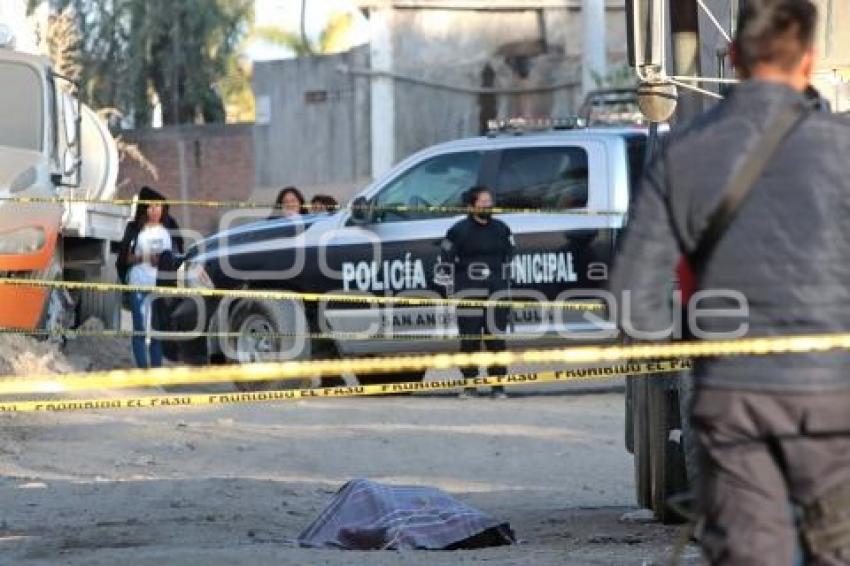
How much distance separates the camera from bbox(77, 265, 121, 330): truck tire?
1691 cm

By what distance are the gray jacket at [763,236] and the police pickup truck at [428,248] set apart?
384 inches

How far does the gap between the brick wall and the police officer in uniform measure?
20487 mm

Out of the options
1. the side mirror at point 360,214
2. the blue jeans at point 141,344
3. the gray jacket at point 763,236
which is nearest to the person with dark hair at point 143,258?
the blue jeans at point 141,344

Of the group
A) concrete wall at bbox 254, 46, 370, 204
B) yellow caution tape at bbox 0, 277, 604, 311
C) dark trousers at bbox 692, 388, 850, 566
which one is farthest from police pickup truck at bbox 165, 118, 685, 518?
concrete wall at bbox 254, 46, 370, 204

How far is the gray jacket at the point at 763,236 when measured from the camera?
175 inches

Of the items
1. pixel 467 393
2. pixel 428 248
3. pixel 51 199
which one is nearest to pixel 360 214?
pixel 428 248

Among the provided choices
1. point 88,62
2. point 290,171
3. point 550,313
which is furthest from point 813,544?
point 88,62

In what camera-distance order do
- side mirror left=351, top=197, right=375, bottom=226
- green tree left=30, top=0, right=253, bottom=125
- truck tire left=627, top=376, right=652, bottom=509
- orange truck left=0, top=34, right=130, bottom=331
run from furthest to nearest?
green tree left=30, top=0, right=253, bottom=125
side mirror left=351, top=197, right=375, bottom=226
orange truck left=0, top=34, right=130, bottom=331
truck tire left=627, top=376, right=652, bottom=509

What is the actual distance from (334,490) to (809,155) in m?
5.96

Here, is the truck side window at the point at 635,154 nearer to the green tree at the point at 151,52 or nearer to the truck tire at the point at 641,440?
the truck tire at the point at 641,440

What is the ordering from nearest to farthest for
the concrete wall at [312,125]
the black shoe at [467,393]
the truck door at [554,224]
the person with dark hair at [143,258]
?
the truck door at [554,224], the black shoe at [467,393], the person with dark hair at [143,258], the concrete wall at [312,125]

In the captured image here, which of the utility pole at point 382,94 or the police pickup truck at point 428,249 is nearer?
the police pickup truck at point 428,249

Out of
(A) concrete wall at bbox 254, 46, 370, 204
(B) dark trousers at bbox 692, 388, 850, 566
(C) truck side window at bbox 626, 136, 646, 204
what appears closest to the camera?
(B) dark trousers at bbox 692, 388, 850, 566

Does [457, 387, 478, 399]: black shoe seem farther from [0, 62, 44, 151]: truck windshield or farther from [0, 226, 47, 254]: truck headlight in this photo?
[0, 62, 44, 151]: truck windshield
